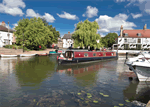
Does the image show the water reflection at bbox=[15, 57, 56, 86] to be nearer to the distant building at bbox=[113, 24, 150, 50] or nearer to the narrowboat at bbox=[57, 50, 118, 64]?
the narrowboat at bbox=[57, 50, 118, 64]

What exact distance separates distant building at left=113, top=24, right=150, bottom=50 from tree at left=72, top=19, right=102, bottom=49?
16970 millimetres

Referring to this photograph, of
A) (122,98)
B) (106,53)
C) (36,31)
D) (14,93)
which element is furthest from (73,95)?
(36,31)

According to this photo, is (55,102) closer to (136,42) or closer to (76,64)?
(76,64)

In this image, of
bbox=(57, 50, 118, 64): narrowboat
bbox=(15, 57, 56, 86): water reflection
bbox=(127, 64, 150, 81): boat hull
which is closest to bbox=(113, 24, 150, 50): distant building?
bbox=(57, 50, 118, 64): narrowboat

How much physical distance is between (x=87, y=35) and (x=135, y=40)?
81.6 feet

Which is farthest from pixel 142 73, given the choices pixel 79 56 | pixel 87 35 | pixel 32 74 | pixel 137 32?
pixel 137 32

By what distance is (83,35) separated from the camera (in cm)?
4178

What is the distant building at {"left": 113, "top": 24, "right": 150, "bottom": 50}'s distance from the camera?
5316cm

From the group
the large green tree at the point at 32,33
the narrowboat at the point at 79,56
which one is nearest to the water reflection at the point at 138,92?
the narrowboat at the point at 79,56

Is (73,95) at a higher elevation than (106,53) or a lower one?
lower

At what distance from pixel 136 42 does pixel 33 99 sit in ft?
181

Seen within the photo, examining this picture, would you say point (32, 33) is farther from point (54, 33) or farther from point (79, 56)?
point (79, 56)

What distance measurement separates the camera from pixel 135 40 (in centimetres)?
5378

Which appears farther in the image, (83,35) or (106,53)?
(83,35)
